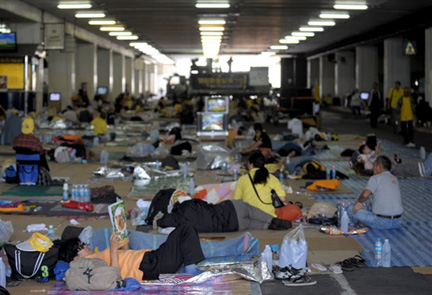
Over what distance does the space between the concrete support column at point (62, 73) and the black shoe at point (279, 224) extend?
28.7m

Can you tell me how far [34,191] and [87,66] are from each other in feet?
105

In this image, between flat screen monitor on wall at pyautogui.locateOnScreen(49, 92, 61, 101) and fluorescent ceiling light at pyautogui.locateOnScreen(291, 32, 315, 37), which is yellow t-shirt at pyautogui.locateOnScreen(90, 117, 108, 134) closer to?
flat screen monitor on wall at pyautogui.locateOnScreen(49, 92, 61, 101)

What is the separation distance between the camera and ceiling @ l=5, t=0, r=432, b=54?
25.4 metres

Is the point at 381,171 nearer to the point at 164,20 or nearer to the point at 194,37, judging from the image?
the point at 164,20

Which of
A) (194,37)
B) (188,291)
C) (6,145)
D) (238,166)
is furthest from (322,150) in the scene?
(194,37)

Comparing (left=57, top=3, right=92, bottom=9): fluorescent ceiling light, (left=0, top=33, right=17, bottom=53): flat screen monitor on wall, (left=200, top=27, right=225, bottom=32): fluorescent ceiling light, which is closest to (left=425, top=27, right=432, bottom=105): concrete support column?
(left=200, top=27, right=225, bottom=32): fluorescent ceiling light

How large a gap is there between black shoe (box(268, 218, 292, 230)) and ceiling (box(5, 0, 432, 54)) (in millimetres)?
14959

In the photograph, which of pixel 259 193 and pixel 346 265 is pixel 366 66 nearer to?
pixel 259 193

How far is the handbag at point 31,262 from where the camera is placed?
25.5ft

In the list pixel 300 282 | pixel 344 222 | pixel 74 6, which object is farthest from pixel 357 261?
pixel 74 6

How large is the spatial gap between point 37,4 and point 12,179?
15.3 metres

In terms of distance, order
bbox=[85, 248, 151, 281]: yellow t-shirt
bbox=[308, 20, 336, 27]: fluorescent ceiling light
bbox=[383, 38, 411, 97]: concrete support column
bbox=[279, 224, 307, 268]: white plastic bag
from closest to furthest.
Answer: bbox=[85, 248, 151, 281]: yellow t-shirt, bbox=[279, 224, 307, 268]: white plastic bag, bbox=[308, 20, 336, 27]: fluorescent ceiling light, bbox=[383, 38, 411, 97]: concrete support column

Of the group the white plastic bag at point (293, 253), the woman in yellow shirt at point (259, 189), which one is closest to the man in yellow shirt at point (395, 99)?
the woman in yellow shirt at point (259, 189)

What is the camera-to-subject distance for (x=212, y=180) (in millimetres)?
15164
